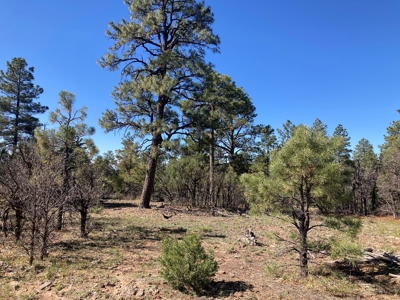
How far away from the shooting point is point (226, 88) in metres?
18.4

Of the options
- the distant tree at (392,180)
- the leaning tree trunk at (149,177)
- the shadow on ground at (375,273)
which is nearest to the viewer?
the shadow on ground at (375,273)

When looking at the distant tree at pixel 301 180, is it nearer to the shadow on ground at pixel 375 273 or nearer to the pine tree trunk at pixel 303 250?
the pine tree trunk at pixel 303 250

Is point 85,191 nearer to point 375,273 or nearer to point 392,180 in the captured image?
point 375,273

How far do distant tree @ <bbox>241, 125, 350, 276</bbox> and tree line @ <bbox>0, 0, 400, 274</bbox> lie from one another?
2 centimetres

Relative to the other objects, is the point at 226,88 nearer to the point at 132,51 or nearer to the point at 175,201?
the point at 132,51

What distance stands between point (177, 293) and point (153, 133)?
9.99 meters

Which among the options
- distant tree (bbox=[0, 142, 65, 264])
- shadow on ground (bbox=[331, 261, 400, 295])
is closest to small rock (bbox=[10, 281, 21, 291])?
distant tree (bbox=[0, 142, 65, 264])

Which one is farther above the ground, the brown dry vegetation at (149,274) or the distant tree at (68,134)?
the distant tree at (68,134)

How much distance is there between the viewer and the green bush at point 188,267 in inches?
155

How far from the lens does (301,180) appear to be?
15.8 ft

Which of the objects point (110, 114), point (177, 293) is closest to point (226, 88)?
point (110, 114)

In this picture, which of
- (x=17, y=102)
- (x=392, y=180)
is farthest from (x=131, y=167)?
(x=392, y=180)

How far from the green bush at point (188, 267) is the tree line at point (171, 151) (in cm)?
165

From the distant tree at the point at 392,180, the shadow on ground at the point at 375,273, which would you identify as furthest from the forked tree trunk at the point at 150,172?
the distant tree at the point at 392,180
